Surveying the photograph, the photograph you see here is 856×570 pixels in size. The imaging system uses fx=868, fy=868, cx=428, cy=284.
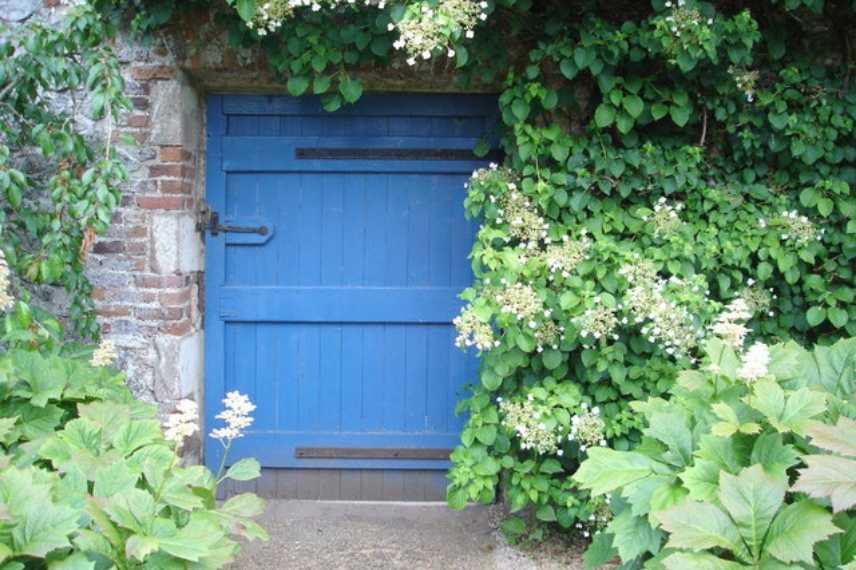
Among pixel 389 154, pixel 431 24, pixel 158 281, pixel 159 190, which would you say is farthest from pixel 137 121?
pixel 431 24

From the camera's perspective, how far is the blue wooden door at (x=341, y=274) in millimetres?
4059

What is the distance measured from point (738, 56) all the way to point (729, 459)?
78.9 inches

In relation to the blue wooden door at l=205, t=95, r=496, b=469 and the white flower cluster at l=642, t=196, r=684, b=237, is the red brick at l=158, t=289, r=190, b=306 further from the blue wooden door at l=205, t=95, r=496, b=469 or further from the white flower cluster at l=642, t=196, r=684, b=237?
the white flower cluster at l=642, t=196, r=684, b=237

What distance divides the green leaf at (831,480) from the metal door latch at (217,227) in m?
2.82

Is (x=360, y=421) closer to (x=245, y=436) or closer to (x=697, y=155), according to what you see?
(x=245, y=436)

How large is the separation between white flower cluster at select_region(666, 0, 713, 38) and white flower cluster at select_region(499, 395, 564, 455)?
1.53m

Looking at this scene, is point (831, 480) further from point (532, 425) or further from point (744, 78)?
point (744, 78)

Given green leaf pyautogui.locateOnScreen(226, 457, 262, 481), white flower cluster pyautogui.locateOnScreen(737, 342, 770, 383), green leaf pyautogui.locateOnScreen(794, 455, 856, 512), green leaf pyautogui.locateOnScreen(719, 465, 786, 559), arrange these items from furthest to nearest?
green leaf pyautogui.locateOnScreen(226, 457, 262, 481), white flower cluster pyautogui.locateOnScreen(737, 342, 770, 383), green leaf pyautogui.locateOnScreen(719, 465, 786, 559), green leaf pyautogui.locateOnScreen(794, 455, 856, 512)

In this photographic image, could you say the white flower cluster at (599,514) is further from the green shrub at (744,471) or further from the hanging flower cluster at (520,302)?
the green shrub at (744,471)

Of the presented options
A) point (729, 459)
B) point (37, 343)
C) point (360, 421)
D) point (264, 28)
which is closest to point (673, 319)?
point (729, 459)

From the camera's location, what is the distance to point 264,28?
3510 millimetres

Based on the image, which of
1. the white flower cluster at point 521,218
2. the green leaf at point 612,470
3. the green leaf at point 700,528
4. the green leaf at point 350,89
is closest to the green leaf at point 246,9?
the green leaf at point 350,89

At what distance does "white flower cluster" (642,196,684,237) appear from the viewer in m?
3.50

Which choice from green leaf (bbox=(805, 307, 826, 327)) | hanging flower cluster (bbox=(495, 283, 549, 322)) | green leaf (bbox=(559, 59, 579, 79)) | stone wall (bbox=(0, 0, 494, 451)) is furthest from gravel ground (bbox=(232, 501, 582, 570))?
green leaf (bbox=(559, 59, 579, 79))
